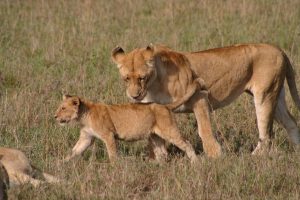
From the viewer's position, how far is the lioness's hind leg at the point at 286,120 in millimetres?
8359

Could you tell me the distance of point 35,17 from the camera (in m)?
13.5

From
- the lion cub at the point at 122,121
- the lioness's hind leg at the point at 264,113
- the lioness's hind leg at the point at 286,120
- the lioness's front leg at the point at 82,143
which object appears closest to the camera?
the lion cub at the point at 122,121

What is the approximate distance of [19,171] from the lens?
6410 mm

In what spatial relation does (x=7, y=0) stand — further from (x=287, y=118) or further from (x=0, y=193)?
(x=0, y=193)

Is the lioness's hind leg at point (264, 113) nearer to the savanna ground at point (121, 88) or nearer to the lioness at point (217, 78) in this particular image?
the lioness at point (217, 78)

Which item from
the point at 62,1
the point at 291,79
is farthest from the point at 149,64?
the point at 62,1

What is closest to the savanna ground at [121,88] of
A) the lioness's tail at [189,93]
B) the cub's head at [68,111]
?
the cub's head at [68,111]

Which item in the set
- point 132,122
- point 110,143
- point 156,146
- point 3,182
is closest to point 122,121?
point 132,122

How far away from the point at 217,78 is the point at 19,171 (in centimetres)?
243

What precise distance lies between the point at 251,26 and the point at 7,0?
4.67 meters

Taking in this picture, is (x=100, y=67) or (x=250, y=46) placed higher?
(x=250, y=46)

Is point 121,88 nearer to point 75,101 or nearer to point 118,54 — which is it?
point 118,54

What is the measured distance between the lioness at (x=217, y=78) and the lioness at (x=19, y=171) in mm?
1234

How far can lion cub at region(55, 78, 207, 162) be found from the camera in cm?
738
